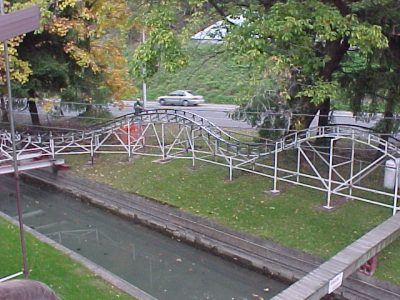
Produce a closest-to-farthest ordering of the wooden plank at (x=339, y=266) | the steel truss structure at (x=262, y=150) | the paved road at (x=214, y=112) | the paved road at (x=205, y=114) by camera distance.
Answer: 1. the wooden plank at (x=339, y=266)
2. the steel truss structure at (x=262, y=150)
3. the paved road at (x=205, y=114)
4. the paved road at (x=214, y=112)

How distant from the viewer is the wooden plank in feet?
21.4

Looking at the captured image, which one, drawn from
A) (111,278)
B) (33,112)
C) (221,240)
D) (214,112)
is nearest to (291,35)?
(221,240)

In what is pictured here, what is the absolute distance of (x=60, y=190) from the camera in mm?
15602

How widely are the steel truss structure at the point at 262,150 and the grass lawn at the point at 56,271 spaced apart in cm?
528

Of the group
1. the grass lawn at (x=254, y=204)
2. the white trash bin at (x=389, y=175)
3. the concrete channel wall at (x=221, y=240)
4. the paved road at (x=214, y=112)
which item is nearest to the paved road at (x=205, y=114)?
the paved road at (x=214, y=112)

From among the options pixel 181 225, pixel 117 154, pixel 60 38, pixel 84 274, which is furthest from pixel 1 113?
pixel 84 274

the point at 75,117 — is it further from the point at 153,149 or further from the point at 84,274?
the point at 84,274

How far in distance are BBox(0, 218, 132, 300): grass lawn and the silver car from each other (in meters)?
21.2

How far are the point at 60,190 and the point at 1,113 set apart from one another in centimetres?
723

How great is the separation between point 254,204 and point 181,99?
19.5 meters

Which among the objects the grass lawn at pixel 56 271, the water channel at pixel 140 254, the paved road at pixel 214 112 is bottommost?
the water channel at pixel 140 254

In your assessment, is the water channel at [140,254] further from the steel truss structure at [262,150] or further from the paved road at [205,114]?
the paved road at [205,114]

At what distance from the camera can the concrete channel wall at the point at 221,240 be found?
8617 mm

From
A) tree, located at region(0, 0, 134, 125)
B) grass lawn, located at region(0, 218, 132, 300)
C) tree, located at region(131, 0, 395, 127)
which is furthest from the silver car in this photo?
grass lawn, located at region(0, 218, 132, 300)
